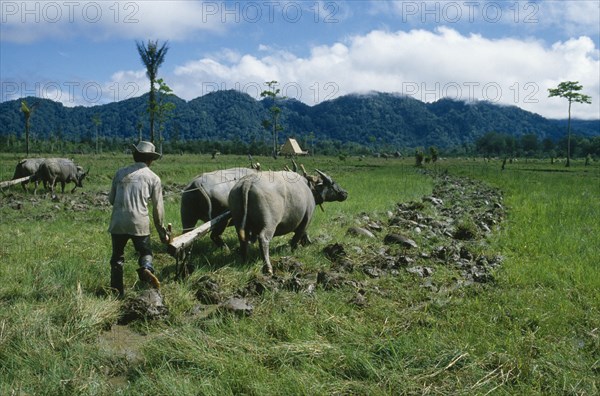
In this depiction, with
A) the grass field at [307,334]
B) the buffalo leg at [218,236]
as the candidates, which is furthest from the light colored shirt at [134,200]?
the buffalo leg at [218,236]

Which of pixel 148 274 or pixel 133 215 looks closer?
pixel 148 274

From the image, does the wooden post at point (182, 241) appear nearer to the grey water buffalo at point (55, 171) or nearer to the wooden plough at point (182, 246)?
the wooden plough at point (182, 246)

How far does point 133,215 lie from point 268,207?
1921 millimetres

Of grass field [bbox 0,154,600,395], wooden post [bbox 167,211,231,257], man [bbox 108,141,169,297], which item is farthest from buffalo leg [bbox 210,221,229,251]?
man [bbox 108,141,169,297]

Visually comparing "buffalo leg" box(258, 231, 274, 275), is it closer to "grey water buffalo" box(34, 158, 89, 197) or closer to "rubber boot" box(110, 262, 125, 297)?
"rubber boot" box(110, 262, 125, 297)

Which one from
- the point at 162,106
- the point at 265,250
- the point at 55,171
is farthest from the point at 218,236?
the point at 162,106

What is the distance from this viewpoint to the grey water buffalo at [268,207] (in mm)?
6332

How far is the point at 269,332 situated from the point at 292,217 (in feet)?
9.73

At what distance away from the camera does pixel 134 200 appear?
5117 millimetres

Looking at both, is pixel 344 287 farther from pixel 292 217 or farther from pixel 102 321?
pixel 102 321

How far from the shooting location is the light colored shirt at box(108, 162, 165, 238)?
509cm

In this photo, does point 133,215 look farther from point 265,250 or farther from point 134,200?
point 265,250

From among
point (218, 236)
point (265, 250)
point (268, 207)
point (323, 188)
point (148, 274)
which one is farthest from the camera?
point (323, 188)

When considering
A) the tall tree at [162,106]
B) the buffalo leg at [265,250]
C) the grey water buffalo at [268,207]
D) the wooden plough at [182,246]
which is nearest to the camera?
the wooden plough at [182,246]
